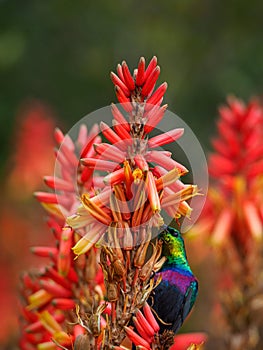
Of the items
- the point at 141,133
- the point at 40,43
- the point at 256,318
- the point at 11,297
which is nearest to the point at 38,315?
the point at 141,133

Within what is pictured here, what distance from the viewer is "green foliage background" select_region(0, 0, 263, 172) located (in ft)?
32.7

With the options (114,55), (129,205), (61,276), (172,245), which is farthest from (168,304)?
(114,55)

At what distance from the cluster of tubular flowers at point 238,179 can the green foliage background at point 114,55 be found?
19.4ft

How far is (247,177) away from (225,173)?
13 centimetres

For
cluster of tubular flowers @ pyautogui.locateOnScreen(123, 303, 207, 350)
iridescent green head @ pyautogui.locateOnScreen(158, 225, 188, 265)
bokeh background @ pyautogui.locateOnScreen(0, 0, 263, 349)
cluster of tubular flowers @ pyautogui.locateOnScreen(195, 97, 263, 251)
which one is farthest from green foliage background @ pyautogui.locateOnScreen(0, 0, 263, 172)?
cluster of tubular flowers @ pyautogui.locateOnScreen(123, 303, 207, 350)

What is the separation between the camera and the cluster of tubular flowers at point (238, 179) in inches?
148

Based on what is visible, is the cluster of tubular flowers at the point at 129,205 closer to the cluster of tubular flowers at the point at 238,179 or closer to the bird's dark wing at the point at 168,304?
the bird's dark wing at the point at 168,304

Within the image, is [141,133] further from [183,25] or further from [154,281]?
[183,25]

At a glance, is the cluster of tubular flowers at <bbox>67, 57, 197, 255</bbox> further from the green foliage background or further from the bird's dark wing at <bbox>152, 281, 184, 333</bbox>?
the green foliage background

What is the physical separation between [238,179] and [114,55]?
252 inches

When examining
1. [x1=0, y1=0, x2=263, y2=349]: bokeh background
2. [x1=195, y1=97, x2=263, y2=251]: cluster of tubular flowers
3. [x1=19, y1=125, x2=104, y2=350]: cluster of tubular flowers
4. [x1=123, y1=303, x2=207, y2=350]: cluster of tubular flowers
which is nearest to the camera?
[x1=123, y1=303, x2=207, y2=350]: cluster of tubular flowers

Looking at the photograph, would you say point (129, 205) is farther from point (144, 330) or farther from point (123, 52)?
point (123, 52)

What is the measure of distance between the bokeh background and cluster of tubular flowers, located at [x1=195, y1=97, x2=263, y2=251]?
5.52m

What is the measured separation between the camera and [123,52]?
1004 centimetres
